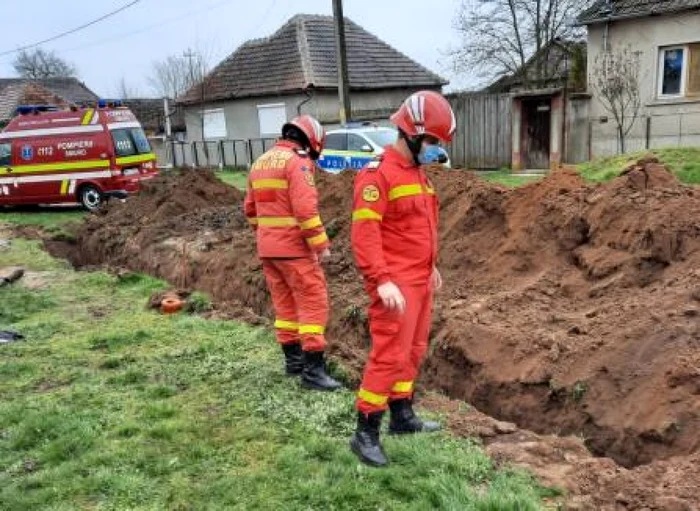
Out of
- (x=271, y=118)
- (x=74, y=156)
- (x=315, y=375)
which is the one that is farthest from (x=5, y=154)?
(x=315, y=375)

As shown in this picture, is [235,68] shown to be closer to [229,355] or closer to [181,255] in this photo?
[181,255]

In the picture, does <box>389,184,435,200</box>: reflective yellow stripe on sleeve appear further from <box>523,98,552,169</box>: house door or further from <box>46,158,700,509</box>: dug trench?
<box>523,98,552,169</box>: house door

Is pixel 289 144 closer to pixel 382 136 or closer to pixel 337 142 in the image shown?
pixel 382 136

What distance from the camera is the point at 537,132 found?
21.5 meters

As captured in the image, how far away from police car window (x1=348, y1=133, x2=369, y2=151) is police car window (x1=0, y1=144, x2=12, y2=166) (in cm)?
927

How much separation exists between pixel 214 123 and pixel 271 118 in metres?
4.36

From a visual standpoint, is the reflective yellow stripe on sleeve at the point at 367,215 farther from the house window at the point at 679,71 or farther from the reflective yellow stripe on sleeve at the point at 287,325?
the house window at the point at 679,71

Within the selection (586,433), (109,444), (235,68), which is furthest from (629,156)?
(235,68)

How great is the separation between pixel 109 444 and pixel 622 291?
4157 millimetres

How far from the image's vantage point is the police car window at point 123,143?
17141 mm

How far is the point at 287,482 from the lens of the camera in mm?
3777

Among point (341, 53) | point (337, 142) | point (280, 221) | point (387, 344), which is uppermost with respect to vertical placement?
point (341, 53)

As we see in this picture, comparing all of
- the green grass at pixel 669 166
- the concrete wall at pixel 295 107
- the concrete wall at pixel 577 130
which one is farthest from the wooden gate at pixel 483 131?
the green grass at pixel 669 166

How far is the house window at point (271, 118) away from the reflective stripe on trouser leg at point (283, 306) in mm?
25110
